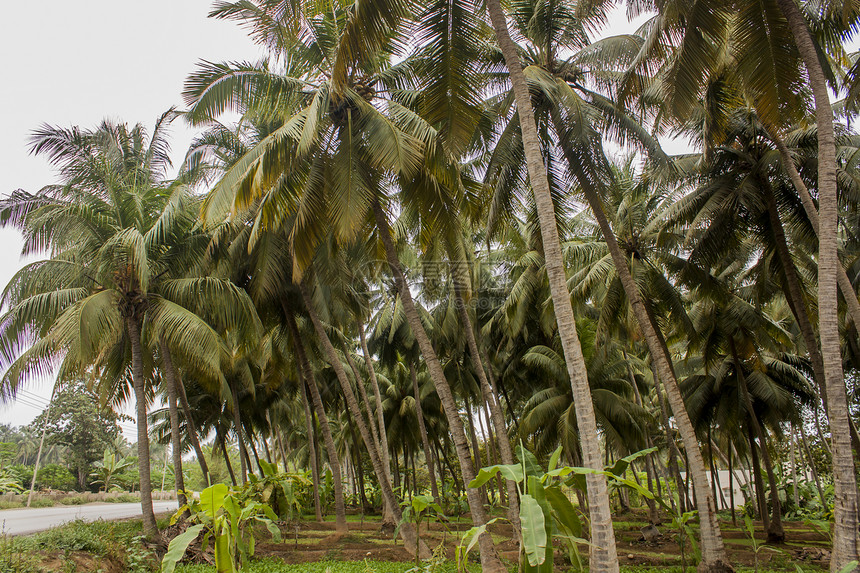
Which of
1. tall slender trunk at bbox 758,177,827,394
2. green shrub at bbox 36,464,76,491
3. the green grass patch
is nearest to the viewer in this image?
the green grass patch

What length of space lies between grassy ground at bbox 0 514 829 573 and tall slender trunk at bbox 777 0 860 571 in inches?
44.5

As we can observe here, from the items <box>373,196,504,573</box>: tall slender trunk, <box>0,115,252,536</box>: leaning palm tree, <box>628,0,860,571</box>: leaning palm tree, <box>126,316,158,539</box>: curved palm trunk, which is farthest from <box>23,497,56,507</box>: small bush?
<box>628,0,860,571</box>: leaning palm tree

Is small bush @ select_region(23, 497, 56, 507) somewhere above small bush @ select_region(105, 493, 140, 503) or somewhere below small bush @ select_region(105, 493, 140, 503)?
above

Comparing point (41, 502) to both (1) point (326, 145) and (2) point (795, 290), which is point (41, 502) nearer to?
(1) point (326, 145)

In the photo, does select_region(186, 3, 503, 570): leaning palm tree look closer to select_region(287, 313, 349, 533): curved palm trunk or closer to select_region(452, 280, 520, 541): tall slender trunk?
select_region(452, 280, 520, 541): tall slender trunk

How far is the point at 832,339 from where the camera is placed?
21.9 feet

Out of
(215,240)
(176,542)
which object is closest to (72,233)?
(215,240)

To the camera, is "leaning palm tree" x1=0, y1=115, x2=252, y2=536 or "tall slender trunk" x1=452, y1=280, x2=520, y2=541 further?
"leaning palm tree" x1=0, y1=115, x2=252, y2=536

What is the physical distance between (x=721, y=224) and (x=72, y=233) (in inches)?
609

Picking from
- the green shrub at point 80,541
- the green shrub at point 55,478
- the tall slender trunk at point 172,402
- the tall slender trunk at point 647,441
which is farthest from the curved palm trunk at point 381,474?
the green shrub at point 55,478

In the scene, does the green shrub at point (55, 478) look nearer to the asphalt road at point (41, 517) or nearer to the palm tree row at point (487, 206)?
the asphalt road at point (41, 517)

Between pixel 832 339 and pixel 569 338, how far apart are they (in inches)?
146

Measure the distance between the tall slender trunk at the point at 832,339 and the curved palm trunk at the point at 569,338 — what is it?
320 cm

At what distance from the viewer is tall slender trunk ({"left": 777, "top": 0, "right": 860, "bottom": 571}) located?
632 cm
